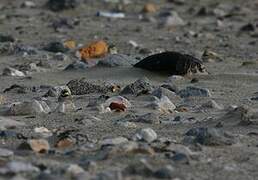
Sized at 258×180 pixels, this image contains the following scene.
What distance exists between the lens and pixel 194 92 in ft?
17.2

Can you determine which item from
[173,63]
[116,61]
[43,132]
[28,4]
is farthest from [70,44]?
[28,4]

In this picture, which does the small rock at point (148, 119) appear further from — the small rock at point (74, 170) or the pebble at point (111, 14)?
the pebble at point (111, 14)

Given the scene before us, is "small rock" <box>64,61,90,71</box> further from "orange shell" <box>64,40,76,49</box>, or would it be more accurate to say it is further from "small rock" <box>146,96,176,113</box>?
"small rock" <box>146,96,176,113</box>

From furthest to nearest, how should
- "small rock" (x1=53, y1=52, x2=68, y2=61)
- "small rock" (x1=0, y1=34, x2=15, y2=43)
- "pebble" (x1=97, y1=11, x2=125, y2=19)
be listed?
1. "pebble" (x1=97, y1=11, x2=125, y2=19)
2. "small rock" (x1=0, y1=34, x2=15, y2=43)
3. "small rock" (x1=53, y1=52, x2=68, y2=61)

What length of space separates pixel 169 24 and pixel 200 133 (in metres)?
8.07

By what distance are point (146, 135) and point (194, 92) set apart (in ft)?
5.43

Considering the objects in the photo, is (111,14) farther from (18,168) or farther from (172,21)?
(18,168)

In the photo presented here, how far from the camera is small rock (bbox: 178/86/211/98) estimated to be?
5.20 m

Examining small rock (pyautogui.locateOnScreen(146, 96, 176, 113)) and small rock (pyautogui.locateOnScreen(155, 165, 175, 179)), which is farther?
small rock (pyautogui.locateOnScreen(146, 96, 176, 113))

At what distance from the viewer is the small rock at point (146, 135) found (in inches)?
142

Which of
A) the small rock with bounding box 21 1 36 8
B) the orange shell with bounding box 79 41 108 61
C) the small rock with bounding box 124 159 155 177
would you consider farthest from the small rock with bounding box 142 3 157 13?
the small rock with bounding box 124 159 155 177

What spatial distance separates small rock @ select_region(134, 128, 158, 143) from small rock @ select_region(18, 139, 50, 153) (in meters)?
0.43

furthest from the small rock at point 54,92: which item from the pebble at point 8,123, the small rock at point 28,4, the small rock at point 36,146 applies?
the small rock at point 28,4

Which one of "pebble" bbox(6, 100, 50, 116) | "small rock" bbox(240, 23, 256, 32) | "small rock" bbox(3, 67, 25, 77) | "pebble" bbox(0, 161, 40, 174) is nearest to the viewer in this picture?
"pebble" bbox(0, 161, 40, 174)
